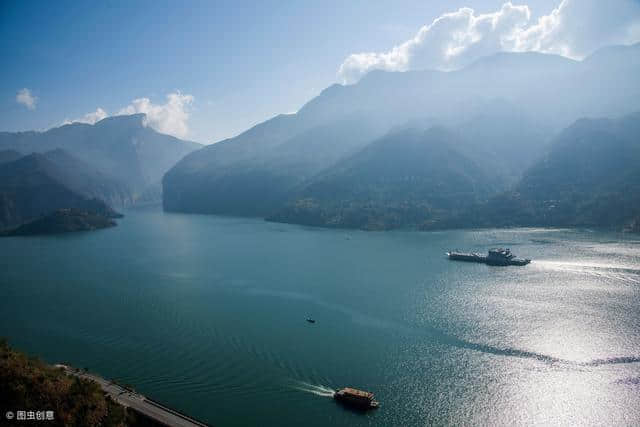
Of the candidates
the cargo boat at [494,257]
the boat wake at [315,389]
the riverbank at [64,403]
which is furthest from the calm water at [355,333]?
the cargo boat at [494,257]

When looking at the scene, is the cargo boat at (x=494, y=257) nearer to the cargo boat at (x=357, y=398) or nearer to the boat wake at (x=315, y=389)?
the boat wake at (x=315, y=389)

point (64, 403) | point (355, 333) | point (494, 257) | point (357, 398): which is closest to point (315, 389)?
point (357, 398)

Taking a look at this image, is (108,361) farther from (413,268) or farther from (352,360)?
(413,268)

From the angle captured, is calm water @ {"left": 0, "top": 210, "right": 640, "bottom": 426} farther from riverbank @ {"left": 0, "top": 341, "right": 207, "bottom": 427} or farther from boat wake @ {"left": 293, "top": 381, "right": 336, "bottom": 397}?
riverbank @ {"left": 0, "top": 341, "right": 207, "bottom": 427}

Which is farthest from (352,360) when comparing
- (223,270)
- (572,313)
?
(223,270)

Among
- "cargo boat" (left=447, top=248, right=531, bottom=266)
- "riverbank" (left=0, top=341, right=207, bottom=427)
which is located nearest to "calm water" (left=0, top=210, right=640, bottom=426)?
"riverbank" (left=0, top=341, right=207, bottom=427)
